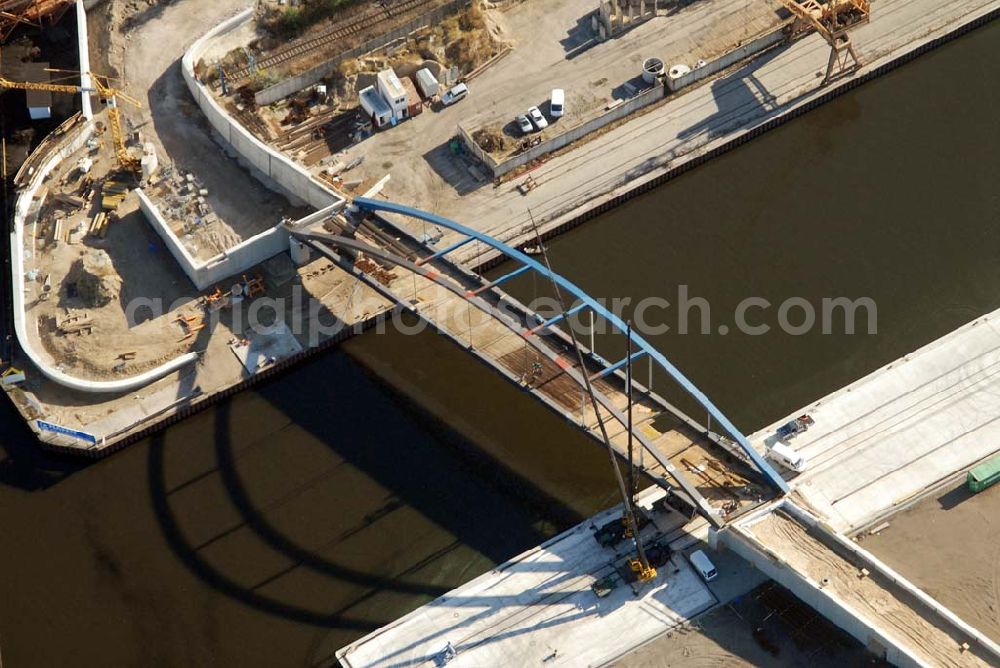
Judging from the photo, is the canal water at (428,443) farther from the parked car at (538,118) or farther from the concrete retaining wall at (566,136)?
the parked car at (538,118)

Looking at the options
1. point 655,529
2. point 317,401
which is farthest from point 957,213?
point 317,401


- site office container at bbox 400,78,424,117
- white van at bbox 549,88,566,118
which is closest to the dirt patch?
site office container at bbox 400,78,424,117

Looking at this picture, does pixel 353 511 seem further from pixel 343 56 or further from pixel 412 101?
pixel 343 56

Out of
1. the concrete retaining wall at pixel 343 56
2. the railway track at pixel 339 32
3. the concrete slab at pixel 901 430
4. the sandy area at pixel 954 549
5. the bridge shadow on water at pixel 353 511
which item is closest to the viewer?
the sandy area at pixel 954 549

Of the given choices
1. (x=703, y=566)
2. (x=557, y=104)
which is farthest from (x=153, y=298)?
(x=703, y=566)

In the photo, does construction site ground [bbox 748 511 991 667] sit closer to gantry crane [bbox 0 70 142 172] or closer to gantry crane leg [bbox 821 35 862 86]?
gantry crane leg [bbox 821 35 862 86]

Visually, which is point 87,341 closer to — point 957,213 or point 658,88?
point 658,88

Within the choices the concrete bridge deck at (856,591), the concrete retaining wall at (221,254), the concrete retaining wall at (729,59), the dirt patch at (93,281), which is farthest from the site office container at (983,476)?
the dirt patch at (93,281)

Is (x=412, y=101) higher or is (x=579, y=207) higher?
(x=412, y=101)
